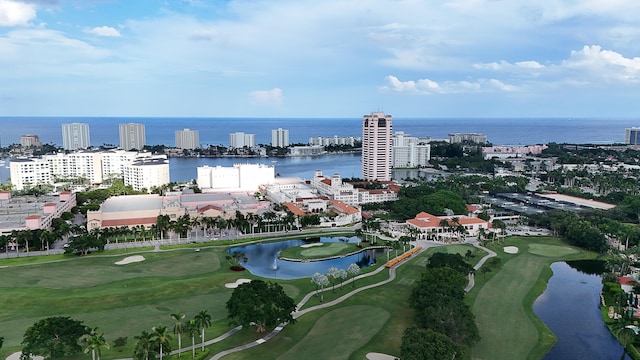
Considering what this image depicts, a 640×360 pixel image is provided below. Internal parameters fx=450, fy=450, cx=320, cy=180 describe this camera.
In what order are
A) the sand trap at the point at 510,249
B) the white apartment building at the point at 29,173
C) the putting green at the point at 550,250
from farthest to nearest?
1. the white apartment building at the point at 29,173
2. the sand trap at the point at 510,249
3. the putting green at the point at 550,250

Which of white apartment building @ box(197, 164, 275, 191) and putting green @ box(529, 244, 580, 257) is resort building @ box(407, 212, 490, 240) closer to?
putting green @ box(529, 244, 580, 257)

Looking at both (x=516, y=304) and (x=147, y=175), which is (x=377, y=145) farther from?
(x=516, y=304)

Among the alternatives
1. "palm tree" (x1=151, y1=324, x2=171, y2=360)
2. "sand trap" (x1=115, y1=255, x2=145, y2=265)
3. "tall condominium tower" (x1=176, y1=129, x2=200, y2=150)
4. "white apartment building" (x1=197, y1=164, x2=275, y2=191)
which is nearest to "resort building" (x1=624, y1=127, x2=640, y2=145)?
"white apartment building" (x1=197, y1=164, x2=275, y2=191)

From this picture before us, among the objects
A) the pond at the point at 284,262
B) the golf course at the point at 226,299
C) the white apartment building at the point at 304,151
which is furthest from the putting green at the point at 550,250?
the white apartment building at the point at 304,151

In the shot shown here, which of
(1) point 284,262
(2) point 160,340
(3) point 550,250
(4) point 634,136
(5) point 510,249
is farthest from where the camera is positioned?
(4) point 634,136

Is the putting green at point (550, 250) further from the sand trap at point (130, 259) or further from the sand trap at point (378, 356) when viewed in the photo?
the sand trap at point (130, 259)

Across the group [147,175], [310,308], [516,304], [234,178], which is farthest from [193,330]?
[147,175]
